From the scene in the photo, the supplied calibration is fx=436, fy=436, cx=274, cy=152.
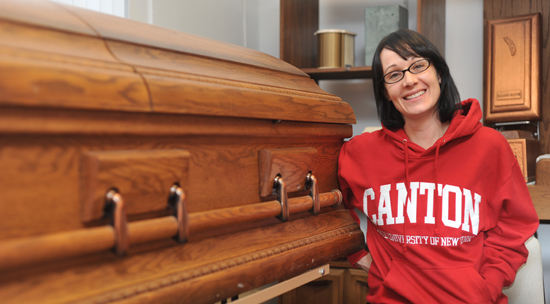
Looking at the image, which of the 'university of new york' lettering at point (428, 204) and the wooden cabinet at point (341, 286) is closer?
the 'university of new york' lettering at point (428, 204)

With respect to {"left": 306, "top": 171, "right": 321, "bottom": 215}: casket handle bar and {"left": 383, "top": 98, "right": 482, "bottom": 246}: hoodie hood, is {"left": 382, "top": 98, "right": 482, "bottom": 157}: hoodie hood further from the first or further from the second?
{"left": 306, "top": 171, "right": 321, "bottom": 215}: casket handle bar

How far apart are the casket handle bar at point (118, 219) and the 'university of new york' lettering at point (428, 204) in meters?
0.83

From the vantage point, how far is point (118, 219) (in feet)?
2.09

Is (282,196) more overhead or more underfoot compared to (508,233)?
more overhead

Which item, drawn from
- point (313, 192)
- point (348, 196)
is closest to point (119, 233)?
point (313, 192)

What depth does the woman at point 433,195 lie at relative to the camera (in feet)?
3.93

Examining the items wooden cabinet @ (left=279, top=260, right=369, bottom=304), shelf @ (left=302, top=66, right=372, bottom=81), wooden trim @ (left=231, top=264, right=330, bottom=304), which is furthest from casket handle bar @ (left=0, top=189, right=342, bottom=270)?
shelf @ (left=302, top=66, right=372, bottom=81)

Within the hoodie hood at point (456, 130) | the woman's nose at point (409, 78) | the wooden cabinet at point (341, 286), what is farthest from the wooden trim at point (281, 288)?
the wooden cabinet at point (341, 286)

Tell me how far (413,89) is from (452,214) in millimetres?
376

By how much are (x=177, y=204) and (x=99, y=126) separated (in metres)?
0.18

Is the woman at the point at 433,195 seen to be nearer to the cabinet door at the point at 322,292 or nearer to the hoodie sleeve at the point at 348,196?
the hoodie sleeve at the point at 348,196

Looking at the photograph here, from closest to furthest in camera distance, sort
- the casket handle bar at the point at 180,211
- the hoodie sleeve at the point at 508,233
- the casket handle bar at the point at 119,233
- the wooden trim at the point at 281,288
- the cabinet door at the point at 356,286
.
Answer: the casket handle bar at the point at 119,233
the casket handle bar at the point at 180,211
the wooden trim at the point at 281,288
the hoodie sleeve at the point at 508,233
the cabinet door at the point at 356,286

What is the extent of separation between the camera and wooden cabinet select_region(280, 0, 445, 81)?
81.2 inches

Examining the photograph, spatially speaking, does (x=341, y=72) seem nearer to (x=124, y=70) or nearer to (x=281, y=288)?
(x=281, y=288)
